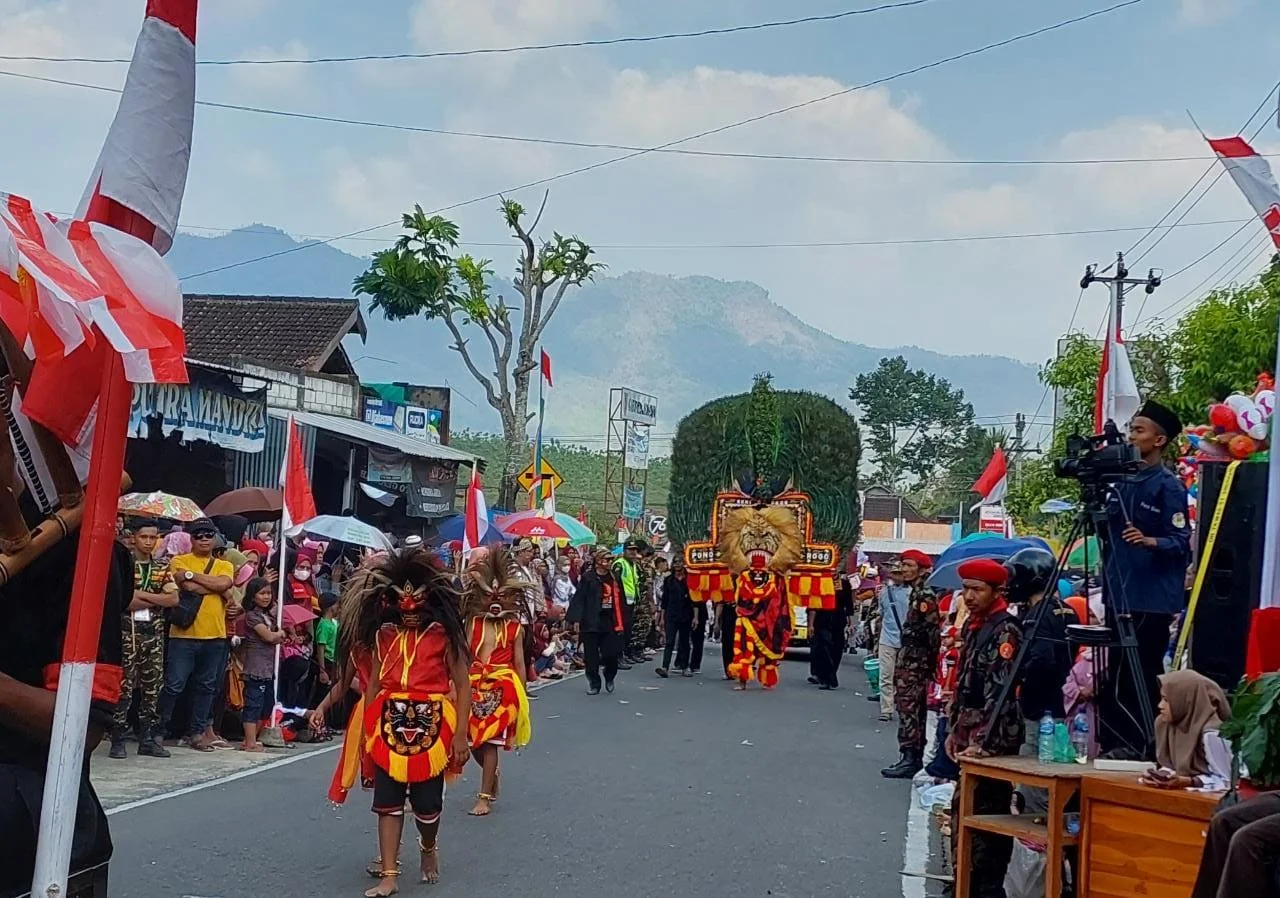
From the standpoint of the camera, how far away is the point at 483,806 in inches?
412

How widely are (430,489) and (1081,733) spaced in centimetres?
2251

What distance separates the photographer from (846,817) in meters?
10.7

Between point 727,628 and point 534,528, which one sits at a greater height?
point 534,528

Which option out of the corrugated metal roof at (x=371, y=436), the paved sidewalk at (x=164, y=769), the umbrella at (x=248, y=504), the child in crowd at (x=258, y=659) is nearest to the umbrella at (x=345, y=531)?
the umbrella at (x=248, y=504)

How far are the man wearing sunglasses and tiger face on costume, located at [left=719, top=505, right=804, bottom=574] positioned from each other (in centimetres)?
1030

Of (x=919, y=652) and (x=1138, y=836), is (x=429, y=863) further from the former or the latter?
(x=919, y=652)

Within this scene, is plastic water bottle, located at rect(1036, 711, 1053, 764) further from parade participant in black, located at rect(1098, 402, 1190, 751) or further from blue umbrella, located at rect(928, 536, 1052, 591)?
blue umbrella, located at rect(928, 536, 1052, 591)

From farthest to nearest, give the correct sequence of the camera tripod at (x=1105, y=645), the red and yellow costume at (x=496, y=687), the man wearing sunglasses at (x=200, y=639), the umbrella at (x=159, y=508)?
the umbrella at (x=159, y=508) < the man wearing sunglasses at (x=200, y=639) < the red and yellow costume at (x=496, y=687) < the camera tripod at (x=1105, y=645)

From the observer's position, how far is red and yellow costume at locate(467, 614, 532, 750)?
1027 cm

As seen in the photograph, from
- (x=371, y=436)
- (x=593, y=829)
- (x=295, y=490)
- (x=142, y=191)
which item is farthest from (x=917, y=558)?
(x=371, y=436)

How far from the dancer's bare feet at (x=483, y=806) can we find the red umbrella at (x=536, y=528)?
13426mm

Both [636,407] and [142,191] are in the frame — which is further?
[636,407]

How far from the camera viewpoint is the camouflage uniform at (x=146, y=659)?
12.3 meters

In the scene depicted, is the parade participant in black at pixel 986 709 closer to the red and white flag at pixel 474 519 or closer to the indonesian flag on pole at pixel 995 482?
the red and white flag at pixel 474 519
